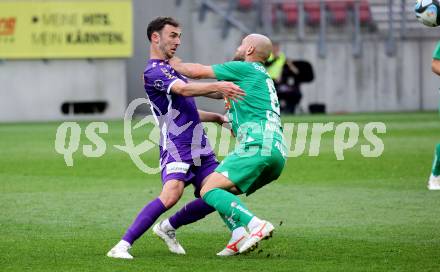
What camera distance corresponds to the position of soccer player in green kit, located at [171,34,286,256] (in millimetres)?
8031

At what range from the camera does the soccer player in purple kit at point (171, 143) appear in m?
8.27

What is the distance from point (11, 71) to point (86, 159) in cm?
1291

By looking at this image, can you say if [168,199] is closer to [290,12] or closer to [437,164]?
[437,164]

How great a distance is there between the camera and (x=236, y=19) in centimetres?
3256

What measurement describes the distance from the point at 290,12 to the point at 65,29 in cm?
698

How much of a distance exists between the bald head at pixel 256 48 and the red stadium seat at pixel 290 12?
24.5 m

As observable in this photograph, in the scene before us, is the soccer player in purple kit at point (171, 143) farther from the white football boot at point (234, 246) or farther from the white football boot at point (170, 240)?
the white football boot at point (234, 246)

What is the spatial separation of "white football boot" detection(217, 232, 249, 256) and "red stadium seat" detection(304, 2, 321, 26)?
981 inches

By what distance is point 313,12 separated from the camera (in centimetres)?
3291

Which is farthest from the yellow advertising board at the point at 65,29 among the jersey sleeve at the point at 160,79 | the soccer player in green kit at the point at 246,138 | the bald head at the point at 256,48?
the soccer player in green kit at the point at 246,138

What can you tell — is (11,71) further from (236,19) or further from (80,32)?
(236,19)

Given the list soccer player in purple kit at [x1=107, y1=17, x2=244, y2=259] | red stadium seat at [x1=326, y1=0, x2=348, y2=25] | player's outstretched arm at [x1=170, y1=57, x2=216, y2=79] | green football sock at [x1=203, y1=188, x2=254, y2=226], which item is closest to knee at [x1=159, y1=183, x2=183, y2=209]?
soccer player in purple kit at [x1=107, y1=17, x2=244, y2=259]

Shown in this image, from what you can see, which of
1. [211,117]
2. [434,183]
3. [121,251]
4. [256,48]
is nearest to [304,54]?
A: [434,183]

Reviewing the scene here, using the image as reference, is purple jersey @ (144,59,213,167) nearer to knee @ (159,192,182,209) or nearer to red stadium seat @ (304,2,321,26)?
knee @ (159,192,182,209)
